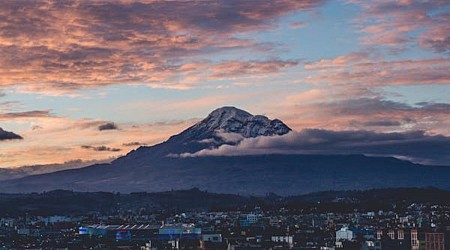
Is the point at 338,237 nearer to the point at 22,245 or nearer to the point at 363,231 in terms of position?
the point at 363,231

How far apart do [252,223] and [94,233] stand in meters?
23.8

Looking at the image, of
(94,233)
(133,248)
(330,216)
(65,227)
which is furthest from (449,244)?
(65,227)

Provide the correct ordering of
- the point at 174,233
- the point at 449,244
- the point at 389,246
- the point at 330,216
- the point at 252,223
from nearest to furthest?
1. the point at 449,244
2. the point at 389,246
3. the point at 174,233
4. the point at 252,223
5. the point at 330,216

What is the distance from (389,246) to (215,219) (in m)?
87.3

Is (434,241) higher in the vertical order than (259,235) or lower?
lower

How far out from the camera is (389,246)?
108 m

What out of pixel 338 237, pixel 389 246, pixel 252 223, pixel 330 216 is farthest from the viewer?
pixel 330 216

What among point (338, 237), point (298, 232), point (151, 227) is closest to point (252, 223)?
point (151, 227)

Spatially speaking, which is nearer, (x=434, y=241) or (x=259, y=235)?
(x=434, y=241)

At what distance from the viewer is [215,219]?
636 ft

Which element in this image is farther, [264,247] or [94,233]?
[94,233]

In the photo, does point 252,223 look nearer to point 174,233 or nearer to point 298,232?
point 174,233

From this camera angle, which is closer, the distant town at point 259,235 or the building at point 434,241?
the building at point 434,241

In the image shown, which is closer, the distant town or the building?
the building
